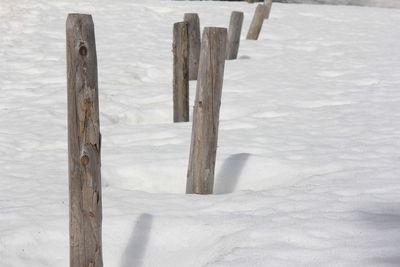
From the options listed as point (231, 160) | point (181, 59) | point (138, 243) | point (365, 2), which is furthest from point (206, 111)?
point (365, 2)

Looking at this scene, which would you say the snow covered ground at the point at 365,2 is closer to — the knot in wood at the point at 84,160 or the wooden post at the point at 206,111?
the wooden post at the point at 206,111

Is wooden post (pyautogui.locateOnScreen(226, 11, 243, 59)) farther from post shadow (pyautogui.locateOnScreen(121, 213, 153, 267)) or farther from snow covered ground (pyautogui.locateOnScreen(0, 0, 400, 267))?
post shadow (pyautogui.locateOnScreen(121, 213, 153, 267))

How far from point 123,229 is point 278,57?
724 cm

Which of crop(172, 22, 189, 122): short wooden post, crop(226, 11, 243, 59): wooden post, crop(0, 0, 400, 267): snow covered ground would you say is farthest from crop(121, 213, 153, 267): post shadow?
crop(226, 11, 243, 59): wooden post

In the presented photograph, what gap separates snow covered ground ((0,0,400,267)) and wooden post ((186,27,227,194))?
19 cm

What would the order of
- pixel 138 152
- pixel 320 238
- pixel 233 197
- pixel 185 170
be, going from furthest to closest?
1. pixel 138 152
2. pixel 185 170
3. pixel 233 197
4. pixel 320 238

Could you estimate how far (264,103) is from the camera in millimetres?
7707

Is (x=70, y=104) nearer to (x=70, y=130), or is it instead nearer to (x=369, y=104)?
(x=70, y=130)

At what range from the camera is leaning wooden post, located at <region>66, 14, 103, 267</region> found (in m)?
3.29

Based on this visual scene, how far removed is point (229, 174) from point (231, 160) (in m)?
0.25

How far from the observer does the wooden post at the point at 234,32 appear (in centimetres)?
988

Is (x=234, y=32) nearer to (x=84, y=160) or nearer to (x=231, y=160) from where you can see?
(x=231, y=160)

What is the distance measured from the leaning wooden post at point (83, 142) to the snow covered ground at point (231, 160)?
48 cm

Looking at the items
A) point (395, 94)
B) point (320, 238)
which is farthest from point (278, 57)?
point (320, 238)
